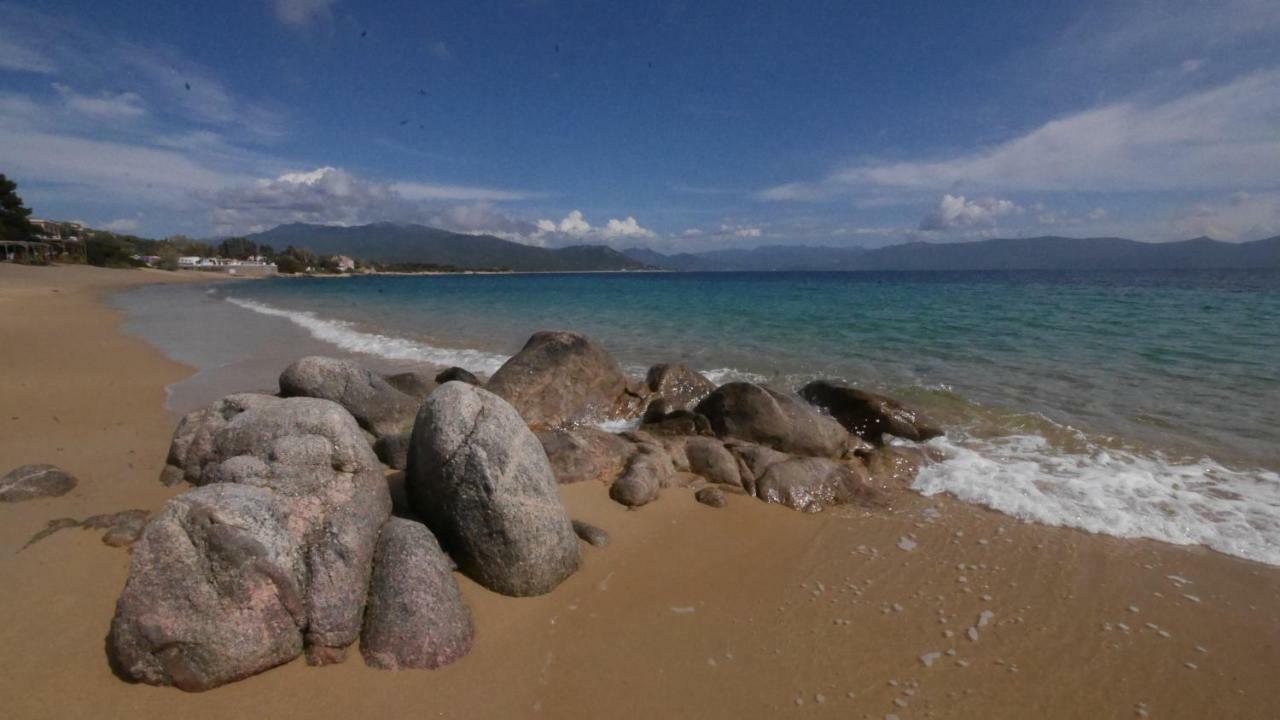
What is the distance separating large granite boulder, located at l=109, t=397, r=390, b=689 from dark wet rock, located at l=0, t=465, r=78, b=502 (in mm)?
3475

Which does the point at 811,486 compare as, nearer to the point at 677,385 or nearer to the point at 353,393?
the point at 677,385

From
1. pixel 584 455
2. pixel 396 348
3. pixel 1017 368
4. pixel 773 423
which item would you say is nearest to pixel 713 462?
pixel 773 423

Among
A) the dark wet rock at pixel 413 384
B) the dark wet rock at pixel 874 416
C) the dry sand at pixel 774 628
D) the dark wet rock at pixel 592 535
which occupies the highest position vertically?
the dark wet rock at pixel 413 384

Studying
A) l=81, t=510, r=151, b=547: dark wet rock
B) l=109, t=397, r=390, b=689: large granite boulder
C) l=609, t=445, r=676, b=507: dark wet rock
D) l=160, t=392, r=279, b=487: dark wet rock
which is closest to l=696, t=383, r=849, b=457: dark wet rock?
l=609, t=445, r=676, b=507: dark wet rock

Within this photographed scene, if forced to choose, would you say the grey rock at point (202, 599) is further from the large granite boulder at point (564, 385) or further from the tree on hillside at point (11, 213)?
the tree on hillside at point (11, 213)

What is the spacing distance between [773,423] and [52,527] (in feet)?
27.2

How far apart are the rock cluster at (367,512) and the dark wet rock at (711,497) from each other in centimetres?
2

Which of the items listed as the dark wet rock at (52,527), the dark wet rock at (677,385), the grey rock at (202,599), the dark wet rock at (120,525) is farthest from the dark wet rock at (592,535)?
the dark wet rock at (677,385)

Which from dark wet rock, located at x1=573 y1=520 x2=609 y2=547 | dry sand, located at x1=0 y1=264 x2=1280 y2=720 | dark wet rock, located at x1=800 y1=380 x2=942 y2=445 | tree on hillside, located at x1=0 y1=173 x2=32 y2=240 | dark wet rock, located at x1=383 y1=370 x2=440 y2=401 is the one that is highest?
tree on hillside, located at x1=0 y1=173 x2=32 y2=240

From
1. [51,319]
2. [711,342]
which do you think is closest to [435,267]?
[51,319]

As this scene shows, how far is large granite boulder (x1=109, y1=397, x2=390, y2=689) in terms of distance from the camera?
11.3 feet

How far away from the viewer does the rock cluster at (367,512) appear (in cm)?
350

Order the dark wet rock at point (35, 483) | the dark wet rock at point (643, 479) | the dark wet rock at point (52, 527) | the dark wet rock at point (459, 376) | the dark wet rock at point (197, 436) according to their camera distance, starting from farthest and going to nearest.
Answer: the dark wet rock at point (459, 376) < the dark wet rock at point (643, 479) < the dark wet rock at point (197, 436) < the dark wet rock at point (35, 483) < the dark wet rock at point (52, 527)

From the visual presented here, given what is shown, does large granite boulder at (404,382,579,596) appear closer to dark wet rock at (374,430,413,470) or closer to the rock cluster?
the rock cluster
